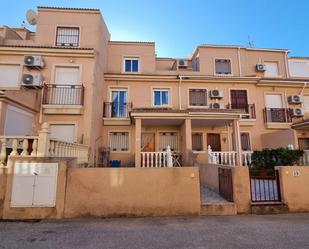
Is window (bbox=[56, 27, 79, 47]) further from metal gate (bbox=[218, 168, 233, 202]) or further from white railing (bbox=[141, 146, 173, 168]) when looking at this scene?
metal gate (bbox=[218, 168, 233, 202])

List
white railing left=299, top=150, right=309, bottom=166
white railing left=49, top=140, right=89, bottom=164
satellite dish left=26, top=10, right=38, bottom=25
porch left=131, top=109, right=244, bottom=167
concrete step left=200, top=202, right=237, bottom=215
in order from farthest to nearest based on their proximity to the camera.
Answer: satellite dish left=26, top=10, right=38, bottom=25, porch left=131, top=109, right=244, bottom=167, white railing left=299, top=150, right=309, bottom=166, white railing left=49, top=140, right=89, bottom=164, concrete step left=200, top=202, right=237, bottom=215

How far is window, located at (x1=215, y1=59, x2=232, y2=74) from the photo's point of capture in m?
17.1

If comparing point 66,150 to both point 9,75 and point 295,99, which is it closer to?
point 9,75

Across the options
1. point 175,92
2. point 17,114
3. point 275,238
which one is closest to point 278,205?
point 275,238

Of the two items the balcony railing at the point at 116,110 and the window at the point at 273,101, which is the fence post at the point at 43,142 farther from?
the window at the point at 273,101

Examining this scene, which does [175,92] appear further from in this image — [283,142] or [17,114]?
[17,114]

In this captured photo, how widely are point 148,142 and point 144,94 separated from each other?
3693 millimetres

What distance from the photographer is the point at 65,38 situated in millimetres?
13469

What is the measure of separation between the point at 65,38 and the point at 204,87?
10595 mm

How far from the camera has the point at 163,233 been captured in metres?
4.90

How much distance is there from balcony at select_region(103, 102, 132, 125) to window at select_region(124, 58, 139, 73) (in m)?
3.22

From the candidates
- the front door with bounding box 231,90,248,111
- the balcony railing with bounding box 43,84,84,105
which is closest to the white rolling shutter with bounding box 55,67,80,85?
the balcony railing with bounding box 43,84,84,105

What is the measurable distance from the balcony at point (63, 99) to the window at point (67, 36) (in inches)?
133

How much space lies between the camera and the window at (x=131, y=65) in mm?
16578
